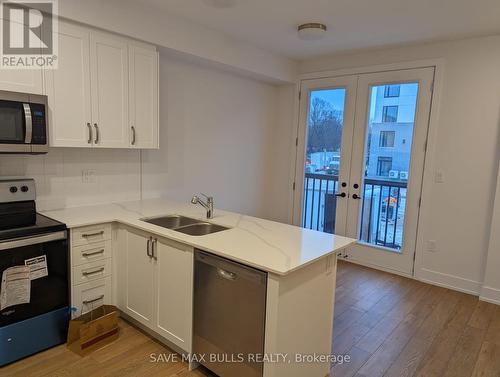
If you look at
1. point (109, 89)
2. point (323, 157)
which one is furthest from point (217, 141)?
point (109, 89)

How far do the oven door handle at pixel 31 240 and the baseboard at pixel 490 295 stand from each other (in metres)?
3.87

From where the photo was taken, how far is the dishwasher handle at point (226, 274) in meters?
1.89

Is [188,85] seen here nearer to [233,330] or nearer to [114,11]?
[114,11]

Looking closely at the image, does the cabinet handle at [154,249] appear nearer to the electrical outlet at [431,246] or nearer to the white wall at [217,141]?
the white wall at [217,141]

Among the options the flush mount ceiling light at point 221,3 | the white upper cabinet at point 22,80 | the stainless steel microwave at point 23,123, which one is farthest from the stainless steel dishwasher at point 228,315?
the flush mount ceiling light at point 221,3

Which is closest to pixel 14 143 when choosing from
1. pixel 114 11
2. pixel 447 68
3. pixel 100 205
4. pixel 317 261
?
pixel 100 205

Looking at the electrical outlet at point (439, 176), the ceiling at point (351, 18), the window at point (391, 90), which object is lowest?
the electrical outlet at point (439, 176)

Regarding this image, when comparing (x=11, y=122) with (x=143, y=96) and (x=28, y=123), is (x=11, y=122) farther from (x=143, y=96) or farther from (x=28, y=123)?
(x=143, y=96)

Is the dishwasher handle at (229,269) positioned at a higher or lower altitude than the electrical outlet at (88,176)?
lower

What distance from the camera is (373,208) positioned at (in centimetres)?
421

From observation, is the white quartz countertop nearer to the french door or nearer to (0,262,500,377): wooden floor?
(0,262,500,377): wooden floor

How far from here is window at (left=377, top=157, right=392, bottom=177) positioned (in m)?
4.03

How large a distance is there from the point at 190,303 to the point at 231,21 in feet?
8.44

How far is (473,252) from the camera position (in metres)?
3.53
